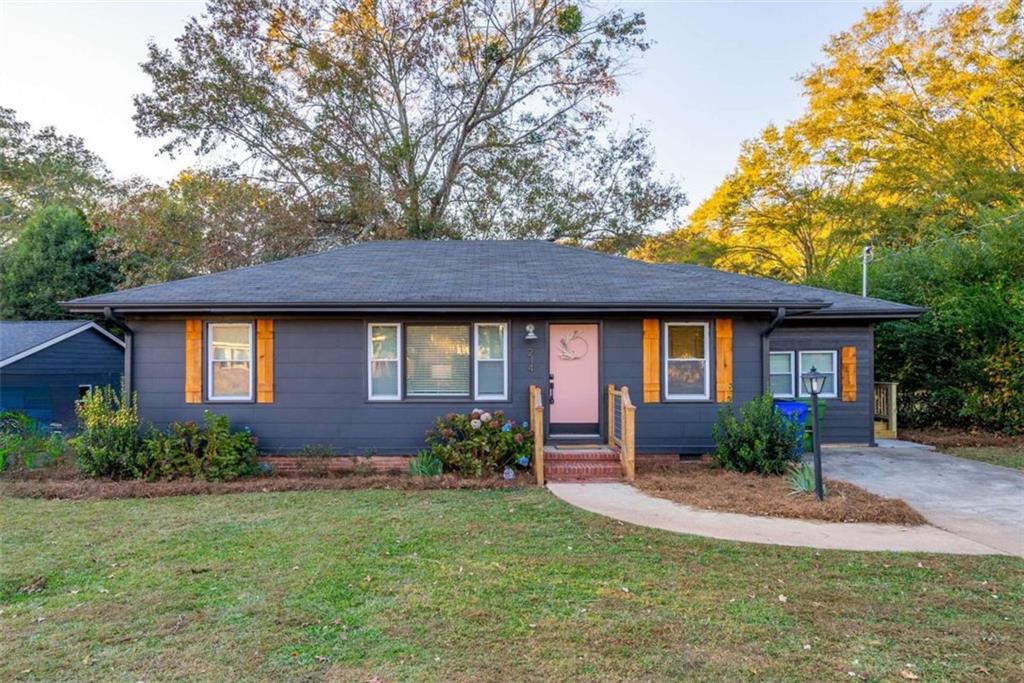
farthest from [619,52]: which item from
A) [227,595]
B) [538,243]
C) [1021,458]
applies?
[227,595]

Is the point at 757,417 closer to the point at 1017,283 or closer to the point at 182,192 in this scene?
the point at 1017,283

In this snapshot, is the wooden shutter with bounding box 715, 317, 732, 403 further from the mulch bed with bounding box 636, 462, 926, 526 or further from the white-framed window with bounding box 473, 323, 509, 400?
the white-framed window with bounding box 473, 323, 509, 400

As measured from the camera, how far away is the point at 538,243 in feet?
37.2

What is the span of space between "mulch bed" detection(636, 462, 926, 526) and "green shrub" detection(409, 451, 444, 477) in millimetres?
2584

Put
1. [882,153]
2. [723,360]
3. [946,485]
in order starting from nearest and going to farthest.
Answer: [946,485]
[723,360]
[882,153]

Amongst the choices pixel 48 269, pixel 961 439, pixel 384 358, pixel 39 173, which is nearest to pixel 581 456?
pixel 384 358

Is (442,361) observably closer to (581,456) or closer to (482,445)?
(482,445)

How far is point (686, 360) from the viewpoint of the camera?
27.3ft

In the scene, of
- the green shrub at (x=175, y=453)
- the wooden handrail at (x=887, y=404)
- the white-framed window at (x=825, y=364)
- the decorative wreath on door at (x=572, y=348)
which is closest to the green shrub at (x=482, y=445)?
the decorative wreath on door at (x=572, y=348)

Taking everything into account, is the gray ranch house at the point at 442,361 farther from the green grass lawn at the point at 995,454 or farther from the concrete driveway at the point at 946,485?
the green grass lawn at the point at 995,454

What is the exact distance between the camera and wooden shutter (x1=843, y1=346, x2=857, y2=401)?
10305 millimetres

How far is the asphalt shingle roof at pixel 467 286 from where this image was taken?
7.78 meters

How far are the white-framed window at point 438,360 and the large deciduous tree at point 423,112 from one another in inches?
372

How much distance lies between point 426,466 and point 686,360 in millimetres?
3977
